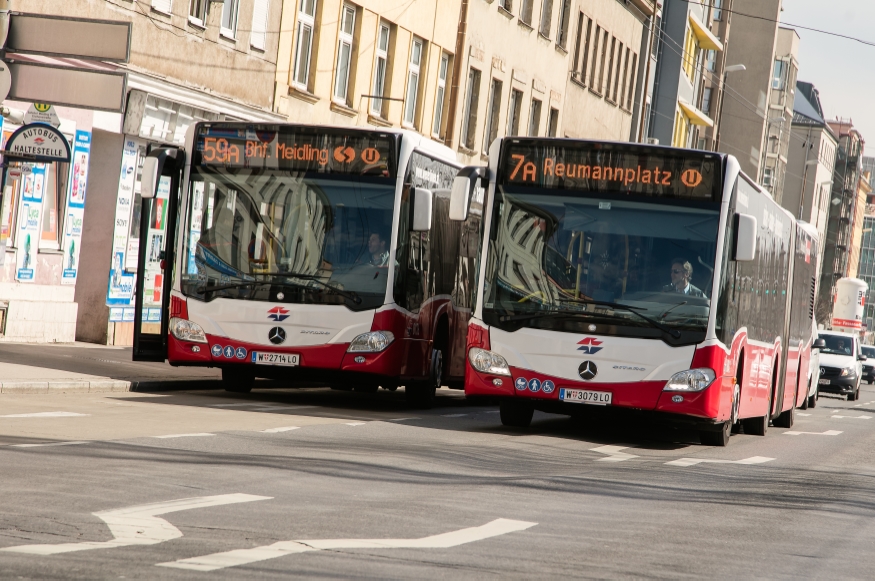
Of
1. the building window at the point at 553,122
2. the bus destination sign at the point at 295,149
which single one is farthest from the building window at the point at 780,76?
the bus destination sign at the point at 295,149

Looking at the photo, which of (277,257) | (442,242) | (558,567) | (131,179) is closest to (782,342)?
(442,242)

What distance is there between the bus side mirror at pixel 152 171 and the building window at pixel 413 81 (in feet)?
64.9

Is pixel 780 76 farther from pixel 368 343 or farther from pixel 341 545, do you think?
pixel 341 545

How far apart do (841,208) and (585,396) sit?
5644 inches

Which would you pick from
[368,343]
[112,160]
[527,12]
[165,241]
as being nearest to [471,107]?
[527,12]

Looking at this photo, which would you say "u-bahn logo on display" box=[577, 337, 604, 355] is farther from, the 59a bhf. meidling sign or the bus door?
the 59a bhf. meidling sign

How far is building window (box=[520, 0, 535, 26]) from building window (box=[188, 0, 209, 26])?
19.0 m

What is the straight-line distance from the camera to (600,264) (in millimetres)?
15328

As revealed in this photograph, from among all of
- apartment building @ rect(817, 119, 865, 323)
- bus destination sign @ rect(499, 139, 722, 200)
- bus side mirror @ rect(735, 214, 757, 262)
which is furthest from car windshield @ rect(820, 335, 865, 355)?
apartment building @ rect(817, 119, 865, 323)

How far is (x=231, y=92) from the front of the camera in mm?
28094

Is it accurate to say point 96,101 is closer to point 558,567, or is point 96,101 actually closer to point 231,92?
point 558,567

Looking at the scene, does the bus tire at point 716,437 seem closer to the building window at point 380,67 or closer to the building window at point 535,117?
the building window at point 380,67

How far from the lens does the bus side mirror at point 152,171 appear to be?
16906mm

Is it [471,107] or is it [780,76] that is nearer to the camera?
[471,107]
